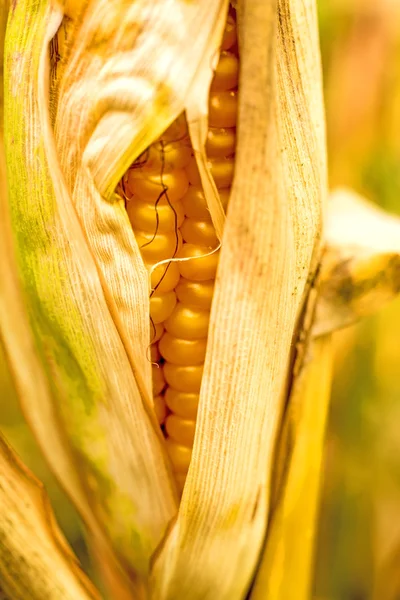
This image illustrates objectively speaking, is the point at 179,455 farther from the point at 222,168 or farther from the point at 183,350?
the point at 222,168

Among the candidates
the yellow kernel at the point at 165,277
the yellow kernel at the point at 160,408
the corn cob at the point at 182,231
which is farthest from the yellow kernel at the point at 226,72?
the yellow kernel at the point at 160,408

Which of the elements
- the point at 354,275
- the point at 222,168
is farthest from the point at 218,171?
the point at 354,275

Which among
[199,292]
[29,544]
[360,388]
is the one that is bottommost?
[29,544]

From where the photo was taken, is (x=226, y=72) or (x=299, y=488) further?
(x=299, y=488)

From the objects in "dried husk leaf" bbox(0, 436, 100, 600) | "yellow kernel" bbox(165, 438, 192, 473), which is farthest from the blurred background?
"yellow kernel" bbox(165, 438, 192, 473)

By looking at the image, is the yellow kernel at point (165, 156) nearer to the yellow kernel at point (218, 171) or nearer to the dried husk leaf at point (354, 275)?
the yellow kernel at point (218, 171)

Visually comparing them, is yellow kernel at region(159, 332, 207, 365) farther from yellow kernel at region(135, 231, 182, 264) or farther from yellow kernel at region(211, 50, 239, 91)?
yellow kernel at region(211, 50, 239, 91)
